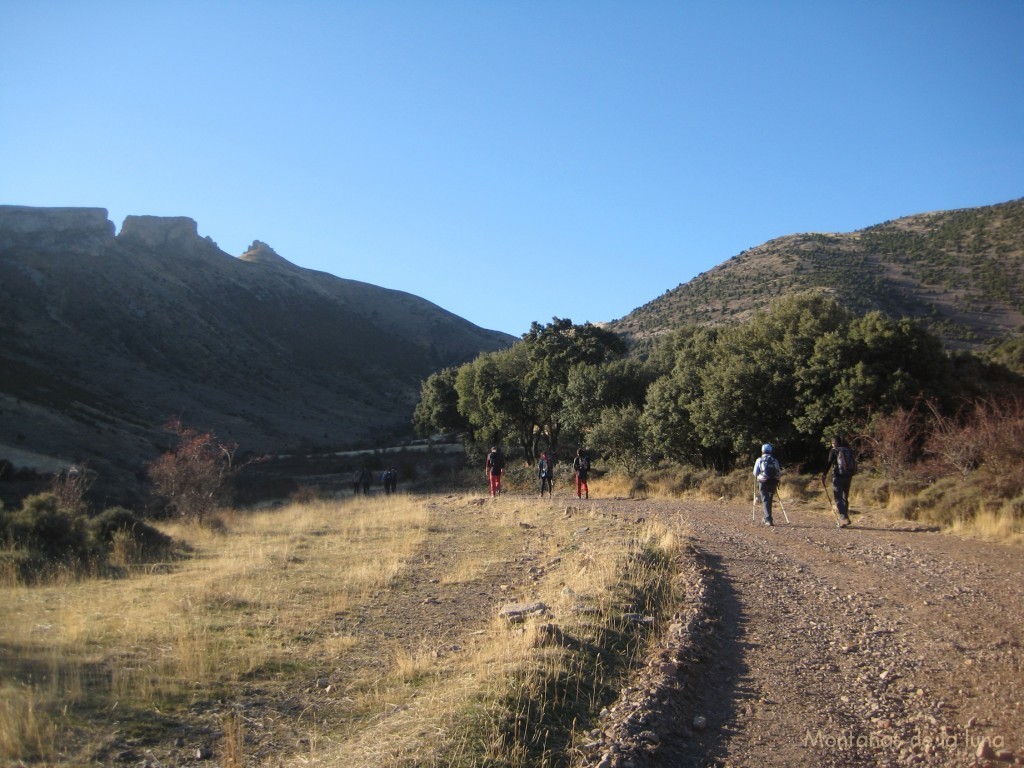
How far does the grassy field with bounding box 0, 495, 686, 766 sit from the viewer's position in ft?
16.0

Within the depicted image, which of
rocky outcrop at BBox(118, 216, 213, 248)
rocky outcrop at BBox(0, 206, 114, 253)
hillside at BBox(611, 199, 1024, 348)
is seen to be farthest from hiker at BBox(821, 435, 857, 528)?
rocky outcrop at BBox(118, 216, 213, 248)

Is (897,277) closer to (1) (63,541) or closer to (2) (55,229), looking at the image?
(1) (63,541)

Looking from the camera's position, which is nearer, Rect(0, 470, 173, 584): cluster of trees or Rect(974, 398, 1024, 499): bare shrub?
Rect(0, 470, 173, 584): cluster of trees

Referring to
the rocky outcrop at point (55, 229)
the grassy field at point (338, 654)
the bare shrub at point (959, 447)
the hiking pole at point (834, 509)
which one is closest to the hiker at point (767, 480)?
the hiking pole at point (834, 509)

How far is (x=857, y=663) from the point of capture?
20.5 ft

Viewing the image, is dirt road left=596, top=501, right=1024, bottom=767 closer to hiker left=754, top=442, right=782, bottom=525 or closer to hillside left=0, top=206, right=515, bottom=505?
hiker left=754, top=442, right=782, bottom=525

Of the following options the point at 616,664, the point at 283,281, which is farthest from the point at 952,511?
the point at 283,281

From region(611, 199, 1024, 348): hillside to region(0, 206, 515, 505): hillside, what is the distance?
35404mm

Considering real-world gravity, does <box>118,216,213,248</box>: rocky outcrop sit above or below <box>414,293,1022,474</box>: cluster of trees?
above

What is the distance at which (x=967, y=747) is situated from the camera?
466 cm

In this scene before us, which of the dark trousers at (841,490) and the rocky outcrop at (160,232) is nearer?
the dark trousers at (841,490)

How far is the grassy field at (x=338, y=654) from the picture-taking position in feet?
16.0

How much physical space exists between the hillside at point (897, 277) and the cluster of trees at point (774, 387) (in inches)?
792

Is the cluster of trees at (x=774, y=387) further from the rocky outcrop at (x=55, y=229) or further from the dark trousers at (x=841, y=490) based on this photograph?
the rocky outcrop at (x=55, y=229)
